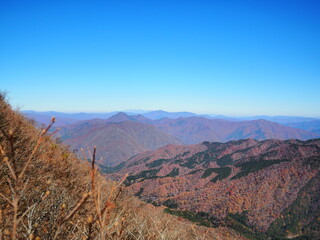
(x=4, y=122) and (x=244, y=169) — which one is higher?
(x=4, y=122)

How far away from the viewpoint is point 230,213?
10375cm

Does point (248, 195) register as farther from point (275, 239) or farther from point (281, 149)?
point (281, 149)

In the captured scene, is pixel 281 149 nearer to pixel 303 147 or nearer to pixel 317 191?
pixel 303 147

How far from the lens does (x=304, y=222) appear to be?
109 metres

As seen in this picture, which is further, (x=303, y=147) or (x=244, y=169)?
(x=303, y=147)

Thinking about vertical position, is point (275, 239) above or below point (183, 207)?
below

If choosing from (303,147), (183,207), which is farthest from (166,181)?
(303,147)

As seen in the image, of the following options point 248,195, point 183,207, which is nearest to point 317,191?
point 248,195

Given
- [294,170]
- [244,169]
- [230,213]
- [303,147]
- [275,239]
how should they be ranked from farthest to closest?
[303,147]
[244,169]
[294,170]
[230,213]
[275,239]

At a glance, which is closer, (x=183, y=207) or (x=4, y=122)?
(x=4, y=122)

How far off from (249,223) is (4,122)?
385 feet

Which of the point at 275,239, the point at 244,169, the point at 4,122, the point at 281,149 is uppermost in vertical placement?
the point at 4,122

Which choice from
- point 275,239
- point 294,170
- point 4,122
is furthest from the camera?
point 294,170

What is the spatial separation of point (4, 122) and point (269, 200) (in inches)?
5252
